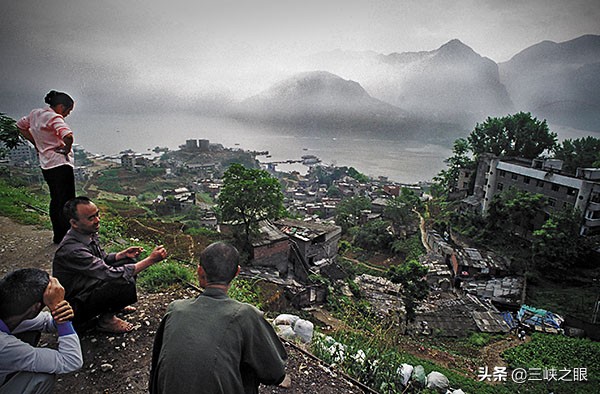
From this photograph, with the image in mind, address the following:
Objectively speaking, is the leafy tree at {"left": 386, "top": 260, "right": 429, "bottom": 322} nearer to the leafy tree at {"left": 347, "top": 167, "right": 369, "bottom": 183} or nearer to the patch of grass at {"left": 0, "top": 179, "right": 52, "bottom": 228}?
the patch of grass at {"left": 0, "top": 179, "right": 52, "bottom": 228}

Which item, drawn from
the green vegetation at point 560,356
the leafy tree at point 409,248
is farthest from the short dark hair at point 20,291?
the leafy tree at point 409,248

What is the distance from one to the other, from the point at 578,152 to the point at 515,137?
3.72m

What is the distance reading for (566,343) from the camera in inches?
342

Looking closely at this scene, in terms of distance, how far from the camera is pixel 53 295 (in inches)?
60.6

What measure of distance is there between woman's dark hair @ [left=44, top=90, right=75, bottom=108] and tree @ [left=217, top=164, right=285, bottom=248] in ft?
22.7

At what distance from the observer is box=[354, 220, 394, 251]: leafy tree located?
20.5m

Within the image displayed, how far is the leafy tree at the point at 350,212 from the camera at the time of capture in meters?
25.5

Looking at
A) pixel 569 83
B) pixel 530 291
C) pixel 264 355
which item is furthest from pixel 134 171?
pixel 569 83

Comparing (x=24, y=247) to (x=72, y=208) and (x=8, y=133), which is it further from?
(x=72, y=208)

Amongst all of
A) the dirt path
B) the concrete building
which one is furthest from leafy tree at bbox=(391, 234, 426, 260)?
the dirt path

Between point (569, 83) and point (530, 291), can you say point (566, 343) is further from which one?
point (569, 83)

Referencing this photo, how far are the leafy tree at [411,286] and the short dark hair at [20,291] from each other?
34.6ft

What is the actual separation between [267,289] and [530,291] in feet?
39.6

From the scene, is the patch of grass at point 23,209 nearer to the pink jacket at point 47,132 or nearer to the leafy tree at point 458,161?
the pink jacket at point 47,132
